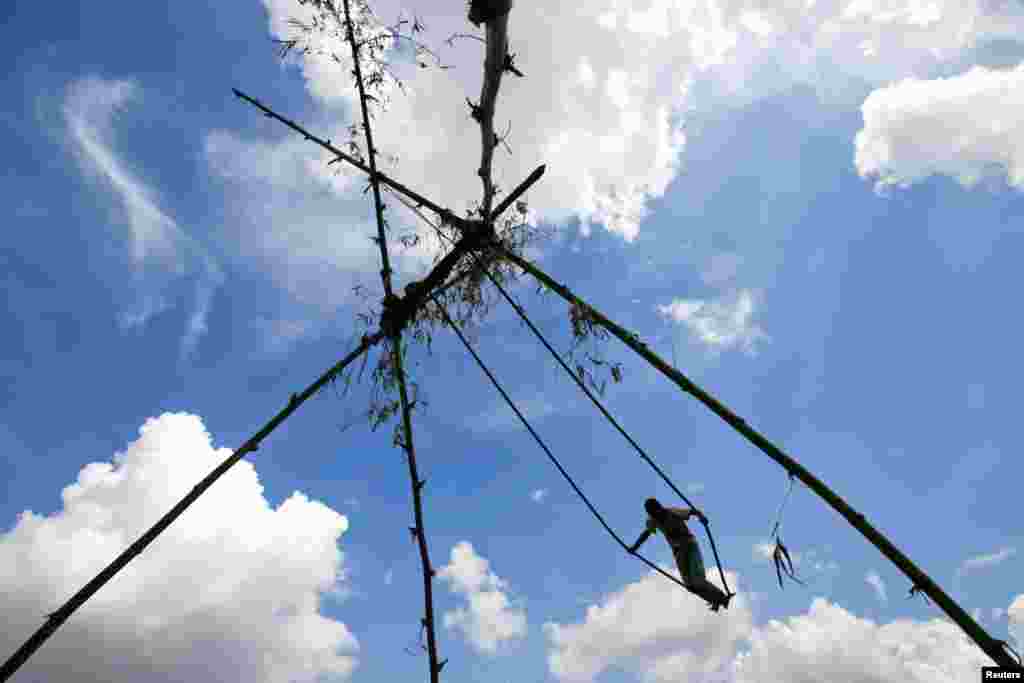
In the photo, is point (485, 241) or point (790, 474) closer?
point (790, 474)

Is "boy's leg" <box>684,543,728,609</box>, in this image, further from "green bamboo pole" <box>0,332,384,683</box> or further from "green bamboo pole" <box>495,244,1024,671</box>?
"green bamboo pole" <box>0,332,384,683</box>

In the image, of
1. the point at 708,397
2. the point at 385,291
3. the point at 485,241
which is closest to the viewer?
the point at 708,397

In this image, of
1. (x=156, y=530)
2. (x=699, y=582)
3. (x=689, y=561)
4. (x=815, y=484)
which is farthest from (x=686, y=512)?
(x=156, y=530)

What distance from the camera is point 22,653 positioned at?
466 centimetres

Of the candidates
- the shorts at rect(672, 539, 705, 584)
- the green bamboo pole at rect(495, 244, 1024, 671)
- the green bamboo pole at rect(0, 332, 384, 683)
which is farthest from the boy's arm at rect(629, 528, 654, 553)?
the green bamboo pole at rect(0, 332, 384, 683)

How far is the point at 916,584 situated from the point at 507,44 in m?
4.51

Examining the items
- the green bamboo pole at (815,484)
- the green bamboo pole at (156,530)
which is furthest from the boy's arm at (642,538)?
the green bamboo pole at (156,530)

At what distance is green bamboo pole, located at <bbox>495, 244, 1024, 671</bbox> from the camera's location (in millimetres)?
3314

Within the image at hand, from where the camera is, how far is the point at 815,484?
389 centimetres

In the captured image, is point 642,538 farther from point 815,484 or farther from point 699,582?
point 815,484

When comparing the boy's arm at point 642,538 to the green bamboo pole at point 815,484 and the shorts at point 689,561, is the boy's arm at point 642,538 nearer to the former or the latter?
the shorts at point 689,561

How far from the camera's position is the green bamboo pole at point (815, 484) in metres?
A: 3.31

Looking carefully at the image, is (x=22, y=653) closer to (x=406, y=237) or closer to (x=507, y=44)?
(x=406, y=237)

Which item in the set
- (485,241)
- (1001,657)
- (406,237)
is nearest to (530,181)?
(485,241)
